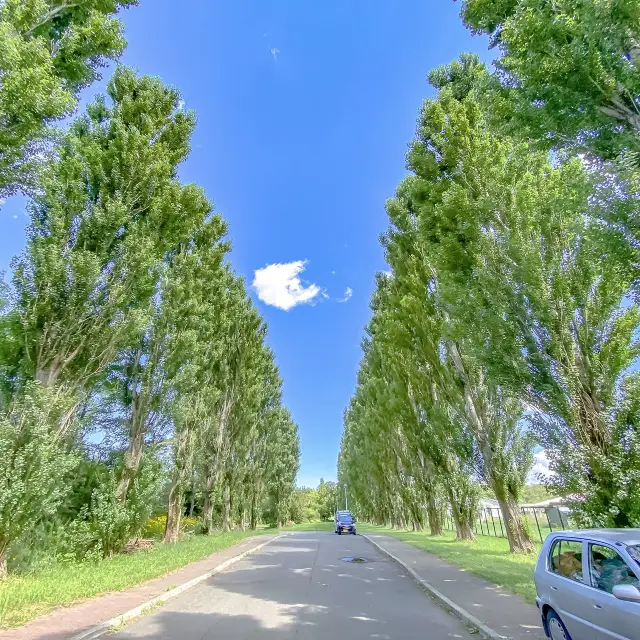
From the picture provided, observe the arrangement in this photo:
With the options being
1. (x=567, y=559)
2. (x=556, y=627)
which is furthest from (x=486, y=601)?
(x=567, y=559)

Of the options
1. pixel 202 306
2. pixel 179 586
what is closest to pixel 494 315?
pixel 179 586

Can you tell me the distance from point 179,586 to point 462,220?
11.4 meters

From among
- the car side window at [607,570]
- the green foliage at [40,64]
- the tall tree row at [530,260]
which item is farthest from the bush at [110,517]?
the car side window at [607,570]

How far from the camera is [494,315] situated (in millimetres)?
9891

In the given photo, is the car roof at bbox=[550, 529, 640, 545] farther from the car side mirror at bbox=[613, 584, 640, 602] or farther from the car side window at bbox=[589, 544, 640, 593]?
the car side mirror at bbox=[613, 584, 640, 602]

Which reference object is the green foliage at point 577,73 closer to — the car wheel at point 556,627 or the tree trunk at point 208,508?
the car wheel at point 556,627

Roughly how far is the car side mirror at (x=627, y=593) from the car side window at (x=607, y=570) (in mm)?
220

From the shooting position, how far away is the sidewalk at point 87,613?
5.09 m

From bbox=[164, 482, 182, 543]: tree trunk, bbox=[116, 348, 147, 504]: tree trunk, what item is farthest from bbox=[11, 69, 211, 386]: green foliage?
bbox=[164, 482, 182, 543]: tree trunk

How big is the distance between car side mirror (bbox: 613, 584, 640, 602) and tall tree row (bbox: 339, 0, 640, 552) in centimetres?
412

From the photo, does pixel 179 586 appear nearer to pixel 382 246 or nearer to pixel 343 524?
pixel 382 246

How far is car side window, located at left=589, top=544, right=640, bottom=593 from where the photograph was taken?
388 centimetres

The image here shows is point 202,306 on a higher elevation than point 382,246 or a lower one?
lower

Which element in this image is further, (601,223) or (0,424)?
(0,424)
